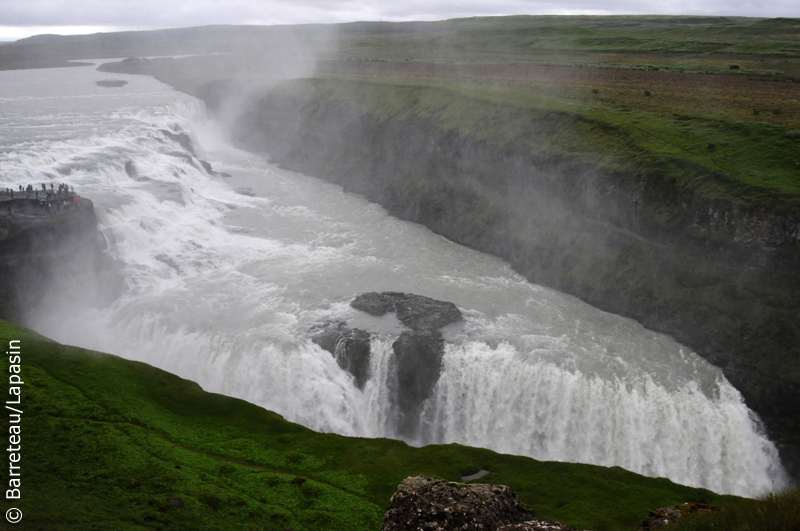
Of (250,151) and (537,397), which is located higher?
(250,151)

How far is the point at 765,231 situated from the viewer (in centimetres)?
3697

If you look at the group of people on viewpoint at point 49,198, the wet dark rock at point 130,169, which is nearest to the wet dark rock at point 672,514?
the group of people on viewpoint at point 49,198

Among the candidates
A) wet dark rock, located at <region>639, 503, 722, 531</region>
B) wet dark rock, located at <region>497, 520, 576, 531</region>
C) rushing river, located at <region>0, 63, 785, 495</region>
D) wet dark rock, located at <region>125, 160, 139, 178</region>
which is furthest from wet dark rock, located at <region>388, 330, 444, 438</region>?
wet dark rock, located at <region>125, 160, 139, 178</region>

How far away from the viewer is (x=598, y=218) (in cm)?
4681

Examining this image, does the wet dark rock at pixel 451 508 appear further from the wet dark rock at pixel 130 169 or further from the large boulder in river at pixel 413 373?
the wet dark rock at pixel 130 169

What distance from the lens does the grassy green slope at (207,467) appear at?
20.1 metres

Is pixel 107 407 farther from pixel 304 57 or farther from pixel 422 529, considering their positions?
pixel 304 57

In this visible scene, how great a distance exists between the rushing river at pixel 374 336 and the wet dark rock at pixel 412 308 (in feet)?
3.53

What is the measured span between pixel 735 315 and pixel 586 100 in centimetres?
3182

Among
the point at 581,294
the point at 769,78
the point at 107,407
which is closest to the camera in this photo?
the point at 107,407

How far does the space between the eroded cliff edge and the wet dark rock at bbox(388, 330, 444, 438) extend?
1556 cm

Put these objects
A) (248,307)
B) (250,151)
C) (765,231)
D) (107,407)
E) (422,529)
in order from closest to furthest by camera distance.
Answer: (422,529), (107,407), (765,231), (248,307), (250,151)

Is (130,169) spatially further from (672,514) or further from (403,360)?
(672,514)

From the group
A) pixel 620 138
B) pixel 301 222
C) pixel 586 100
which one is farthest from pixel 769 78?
pixel 301 222
